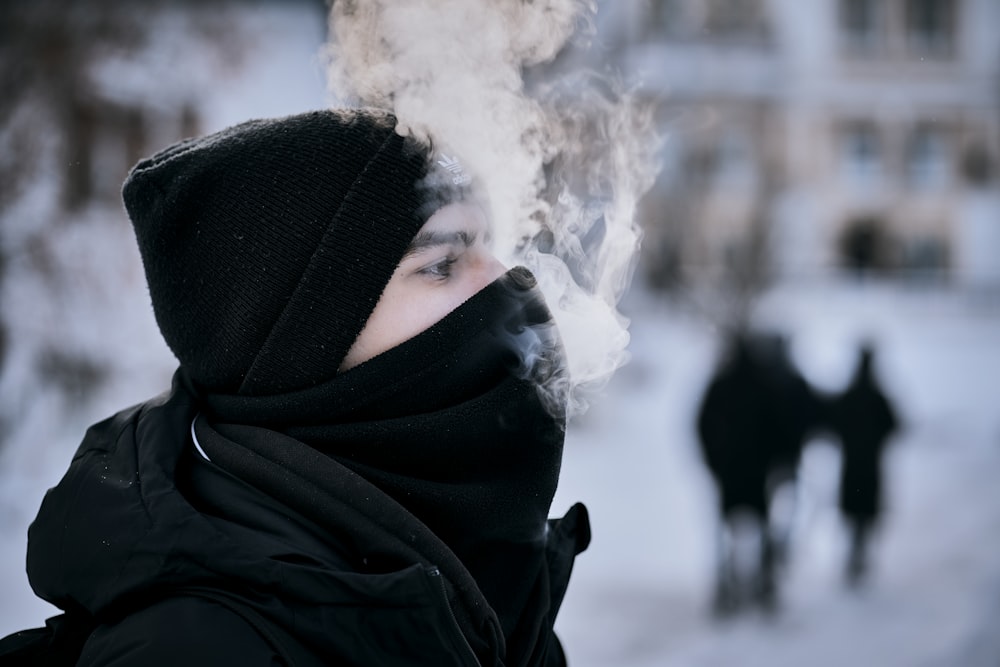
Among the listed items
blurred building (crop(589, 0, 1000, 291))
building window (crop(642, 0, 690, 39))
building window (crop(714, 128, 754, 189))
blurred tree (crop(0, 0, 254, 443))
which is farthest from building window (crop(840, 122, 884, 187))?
blurred tree (crop(0, 0, 254, 443))

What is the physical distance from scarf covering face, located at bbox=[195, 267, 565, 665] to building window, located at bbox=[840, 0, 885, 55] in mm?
35209

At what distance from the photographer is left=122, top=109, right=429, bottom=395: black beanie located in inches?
56.7

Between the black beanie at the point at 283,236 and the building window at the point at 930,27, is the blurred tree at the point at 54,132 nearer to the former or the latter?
the black beanie at the point at 283,236

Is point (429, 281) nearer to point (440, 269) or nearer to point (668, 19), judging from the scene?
point (440, 269)

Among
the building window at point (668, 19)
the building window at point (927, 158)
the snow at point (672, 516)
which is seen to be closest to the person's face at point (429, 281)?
the snow at point (672, 516)

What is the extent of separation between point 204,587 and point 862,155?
3682 centimetres

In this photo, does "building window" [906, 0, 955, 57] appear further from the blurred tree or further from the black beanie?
the black beanie

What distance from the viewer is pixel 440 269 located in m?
1.53

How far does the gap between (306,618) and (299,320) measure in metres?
0.44

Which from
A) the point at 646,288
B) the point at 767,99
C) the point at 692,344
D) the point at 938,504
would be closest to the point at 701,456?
the point at 938,504

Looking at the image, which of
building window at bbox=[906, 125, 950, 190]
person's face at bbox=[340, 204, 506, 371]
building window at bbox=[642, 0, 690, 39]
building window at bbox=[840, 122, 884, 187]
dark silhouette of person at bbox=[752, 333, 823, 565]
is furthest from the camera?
building window at bbox=[906, 125, 950, 190]

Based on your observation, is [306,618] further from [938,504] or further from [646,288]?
[646,288]

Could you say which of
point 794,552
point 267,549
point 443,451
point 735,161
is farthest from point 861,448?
point 735,161

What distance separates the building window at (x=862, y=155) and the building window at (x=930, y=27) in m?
3.04
